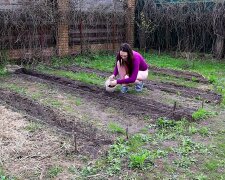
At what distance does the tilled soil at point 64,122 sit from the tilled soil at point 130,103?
0.99 meters

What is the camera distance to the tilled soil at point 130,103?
5.44m

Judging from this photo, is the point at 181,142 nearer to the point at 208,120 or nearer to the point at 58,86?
the point at 208,120

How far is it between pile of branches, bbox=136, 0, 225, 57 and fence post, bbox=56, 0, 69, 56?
10.5 ft

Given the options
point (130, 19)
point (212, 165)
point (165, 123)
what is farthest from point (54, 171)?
point (130, 19)

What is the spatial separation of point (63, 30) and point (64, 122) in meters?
7.12

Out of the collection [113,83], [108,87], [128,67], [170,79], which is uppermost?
[128,67]

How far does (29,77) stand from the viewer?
28.3ft

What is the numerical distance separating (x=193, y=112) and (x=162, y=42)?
847cm

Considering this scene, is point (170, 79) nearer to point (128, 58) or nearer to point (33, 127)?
point (128, 58)

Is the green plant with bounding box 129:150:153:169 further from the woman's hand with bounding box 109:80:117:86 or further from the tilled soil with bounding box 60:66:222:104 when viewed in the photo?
the tilled soil with bounding box 60:66:222:104

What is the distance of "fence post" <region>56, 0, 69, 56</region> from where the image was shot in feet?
37.4

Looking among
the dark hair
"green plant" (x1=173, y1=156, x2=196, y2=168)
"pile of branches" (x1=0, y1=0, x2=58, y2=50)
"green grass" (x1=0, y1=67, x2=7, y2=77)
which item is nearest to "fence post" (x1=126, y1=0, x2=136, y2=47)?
"pile of branches" (x1=0, y1=0, x2=58, y2=50)

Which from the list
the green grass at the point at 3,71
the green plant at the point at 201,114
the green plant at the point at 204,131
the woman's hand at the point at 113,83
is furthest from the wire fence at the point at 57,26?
the green plant at the point at 204,131

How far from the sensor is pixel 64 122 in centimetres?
507
